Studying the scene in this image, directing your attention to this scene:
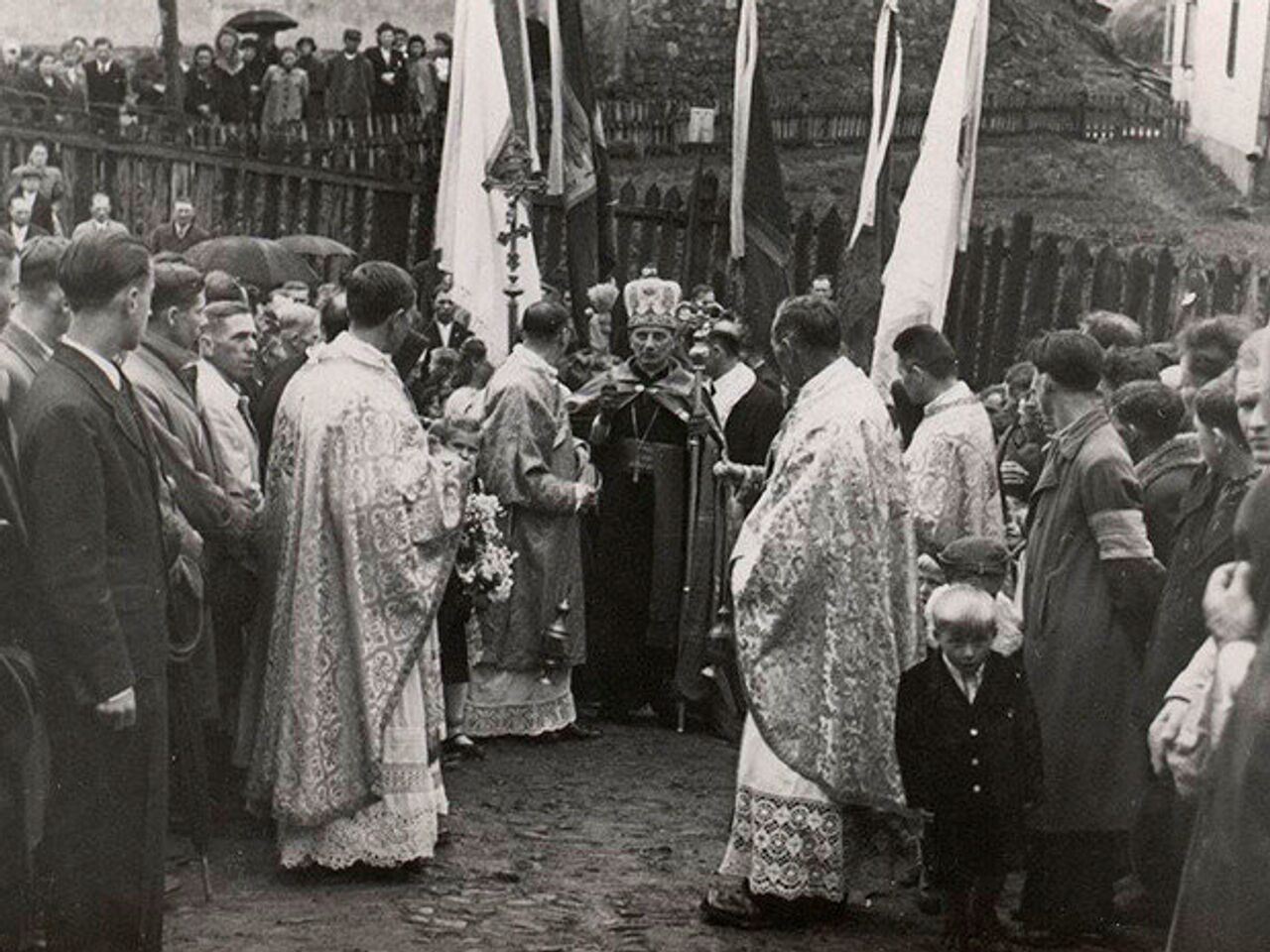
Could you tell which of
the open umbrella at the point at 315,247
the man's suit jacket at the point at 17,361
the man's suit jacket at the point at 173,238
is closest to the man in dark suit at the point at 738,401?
the man's suit jacket at the point at 173,238

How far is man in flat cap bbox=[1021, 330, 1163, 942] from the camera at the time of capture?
23.1 feet

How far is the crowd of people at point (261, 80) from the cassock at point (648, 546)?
37.3ft

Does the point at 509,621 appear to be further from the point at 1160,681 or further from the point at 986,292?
the point at 986,292

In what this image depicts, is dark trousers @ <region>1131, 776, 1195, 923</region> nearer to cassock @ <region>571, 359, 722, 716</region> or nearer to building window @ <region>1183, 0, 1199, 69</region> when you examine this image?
cassock @ <region>571, 359, 722, 716</region>

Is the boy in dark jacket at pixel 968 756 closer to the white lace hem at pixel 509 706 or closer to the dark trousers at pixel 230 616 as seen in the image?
the dark trousers at pixel 230 616

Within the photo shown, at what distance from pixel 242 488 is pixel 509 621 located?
2926mm

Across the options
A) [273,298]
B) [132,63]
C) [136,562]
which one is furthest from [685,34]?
[136,562]

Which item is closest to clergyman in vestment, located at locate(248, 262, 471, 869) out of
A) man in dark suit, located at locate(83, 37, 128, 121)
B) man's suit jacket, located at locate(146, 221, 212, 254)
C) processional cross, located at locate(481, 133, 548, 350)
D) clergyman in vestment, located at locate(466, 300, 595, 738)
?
clergyman in vestment, located at locate(466, 300, 595, 738)

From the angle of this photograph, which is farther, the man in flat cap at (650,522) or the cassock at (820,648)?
the man in flat cap at (650,522)

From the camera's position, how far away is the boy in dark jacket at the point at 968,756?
6.82 meters

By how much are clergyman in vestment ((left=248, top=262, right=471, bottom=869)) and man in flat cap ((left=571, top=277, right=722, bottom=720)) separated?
10.5 feet

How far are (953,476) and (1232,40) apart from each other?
22.6m

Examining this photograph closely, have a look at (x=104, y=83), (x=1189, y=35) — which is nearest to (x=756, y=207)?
(x=104, y=83)

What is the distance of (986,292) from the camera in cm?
1667
